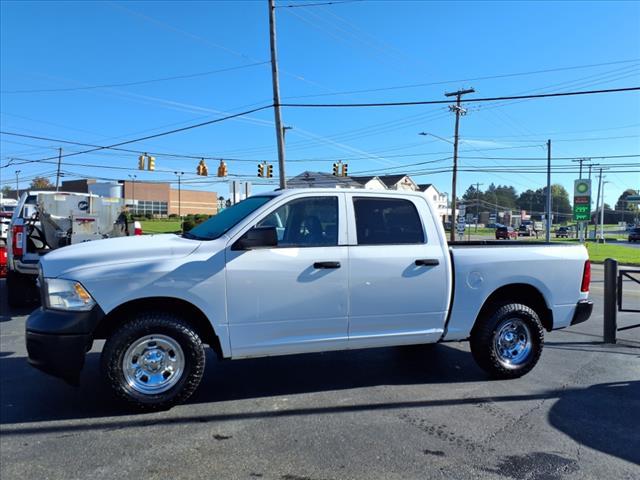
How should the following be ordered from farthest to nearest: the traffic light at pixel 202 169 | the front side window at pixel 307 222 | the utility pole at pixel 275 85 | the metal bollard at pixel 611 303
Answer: the traffic light at pixel 202 169, the utility pole at pixel 275 85, the metal bollard at pixel 611 303, the front side window at pixel 307 222

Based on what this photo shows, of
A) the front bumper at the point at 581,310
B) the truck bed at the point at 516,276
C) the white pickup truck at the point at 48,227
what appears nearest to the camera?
the truck bed at the point at 516,276

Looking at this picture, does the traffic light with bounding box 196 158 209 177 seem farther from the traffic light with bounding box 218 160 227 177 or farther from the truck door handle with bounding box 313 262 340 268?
the truck door handle with bounding box 313 262 340 268

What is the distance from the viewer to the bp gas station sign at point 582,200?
114 feet

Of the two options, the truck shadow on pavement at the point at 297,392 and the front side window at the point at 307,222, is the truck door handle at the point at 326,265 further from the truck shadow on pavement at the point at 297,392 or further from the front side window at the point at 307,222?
the truck shadow on pavement at the point at 297,392

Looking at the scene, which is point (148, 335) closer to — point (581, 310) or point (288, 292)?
point (288, 292)

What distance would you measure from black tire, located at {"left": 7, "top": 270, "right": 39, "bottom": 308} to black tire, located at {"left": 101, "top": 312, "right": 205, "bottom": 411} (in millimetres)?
5884

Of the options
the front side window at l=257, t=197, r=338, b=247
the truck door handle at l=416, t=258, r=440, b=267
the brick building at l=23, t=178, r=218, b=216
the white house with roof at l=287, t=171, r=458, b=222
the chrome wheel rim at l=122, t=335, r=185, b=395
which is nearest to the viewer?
the chrome wheel rim at l=122, t=335, r=185, b=395

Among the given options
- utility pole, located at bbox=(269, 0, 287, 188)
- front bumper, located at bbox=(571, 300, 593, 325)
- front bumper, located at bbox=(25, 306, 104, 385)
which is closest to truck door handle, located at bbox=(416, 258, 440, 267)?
front bumper, located at bbox=(571, 300, 593, 325)

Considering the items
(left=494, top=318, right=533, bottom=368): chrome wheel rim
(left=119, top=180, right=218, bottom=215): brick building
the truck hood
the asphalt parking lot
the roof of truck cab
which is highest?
(left=119, top=180, right=218, bottom=215): brick building

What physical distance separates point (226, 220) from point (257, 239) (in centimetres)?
69

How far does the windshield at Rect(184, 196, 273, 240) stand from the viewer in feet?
15.3

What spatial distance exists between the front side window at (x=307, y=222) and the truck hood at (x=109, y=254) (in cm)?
76

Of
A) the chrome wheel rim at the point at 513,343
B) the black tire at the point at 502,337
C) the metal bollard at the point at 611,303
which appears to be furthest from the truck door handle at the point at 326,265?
the metal bollard at the point at 611,303

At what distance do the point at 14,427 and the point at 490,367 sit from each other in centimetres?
433
